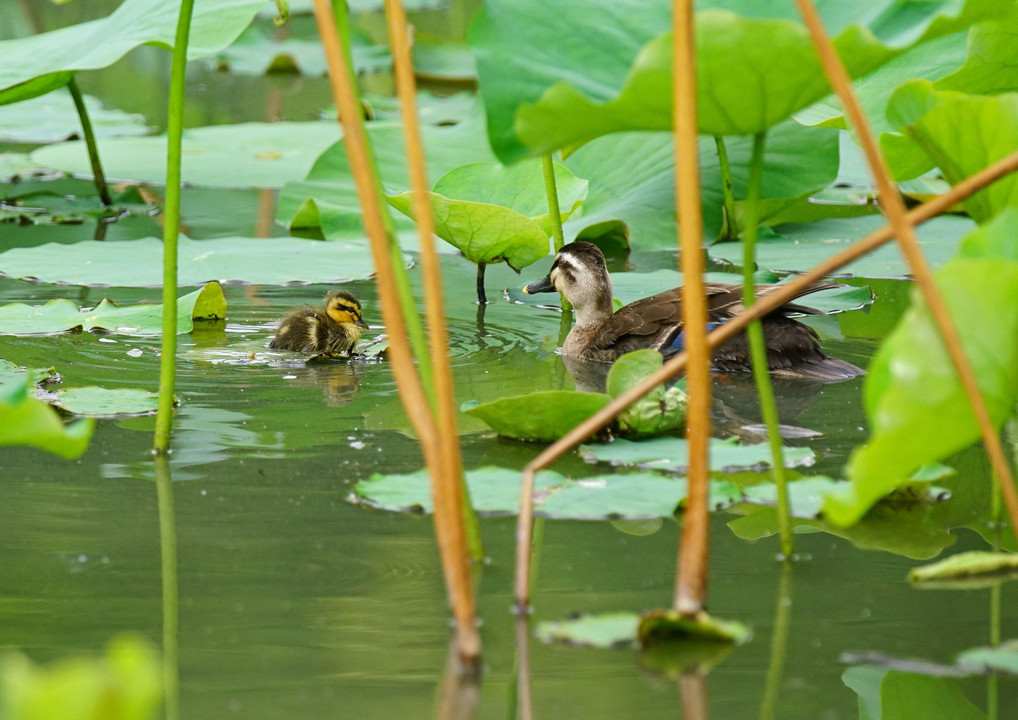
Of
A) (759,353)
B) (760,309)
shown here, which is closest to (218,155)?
(759,353)

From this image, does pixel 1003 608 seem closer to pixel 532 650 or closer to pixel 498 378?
pixel 532 650

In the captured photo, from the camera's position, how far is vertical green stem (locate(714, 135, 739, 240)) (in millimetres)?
5363

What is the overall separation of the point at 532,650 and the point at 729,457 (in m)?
1.12

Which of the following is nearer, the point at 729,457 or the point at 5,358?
the point at 729,457

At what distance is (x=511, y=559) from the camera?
242 cm

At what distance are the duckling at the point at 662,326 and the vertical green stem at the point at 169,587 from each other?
208 cm

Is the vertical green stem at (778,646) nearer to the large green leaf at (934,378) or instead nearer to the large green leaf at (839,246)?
the large green leaf at (934,378)

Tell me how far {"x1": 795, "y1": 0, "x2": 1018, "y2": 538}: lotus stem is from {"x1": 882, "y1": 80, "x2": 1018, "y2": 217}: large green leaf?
19.2 inches

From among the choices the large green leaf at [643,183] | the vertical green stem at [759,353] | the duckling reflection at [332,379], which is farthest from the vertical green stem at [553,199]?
the vertical green stem at [759,353]

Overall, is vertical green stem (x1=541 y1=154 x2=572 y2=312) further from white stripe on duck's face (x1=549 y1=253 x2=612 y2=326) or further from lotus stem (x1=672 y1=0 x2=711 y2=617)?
lotus stem (x1=672 y1=0 x2=711 y2=617)

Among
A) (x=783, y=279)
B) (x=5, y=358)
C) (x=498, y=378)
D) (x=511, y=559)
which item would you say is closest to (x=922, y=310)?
(x=511, y=559)

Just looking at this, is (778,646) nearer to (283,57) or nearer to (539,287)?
(539,287)

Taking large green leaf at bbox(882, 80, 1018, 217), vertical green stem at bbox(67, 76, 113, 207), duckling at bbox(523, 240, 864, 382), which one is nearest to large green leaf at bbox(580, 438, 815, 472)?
large green leaf at bbox(882, 80, 1018, 217)

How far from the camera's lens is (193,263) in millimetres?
5316
